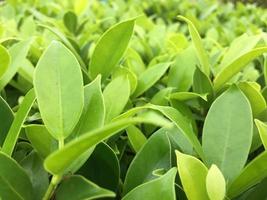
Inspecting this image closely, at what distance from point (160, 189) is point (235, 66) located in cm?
49

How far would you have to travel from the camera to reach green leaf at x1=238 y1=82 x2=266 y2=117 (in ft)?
3.44

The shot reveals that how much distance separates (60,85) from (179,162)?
0.25 meters

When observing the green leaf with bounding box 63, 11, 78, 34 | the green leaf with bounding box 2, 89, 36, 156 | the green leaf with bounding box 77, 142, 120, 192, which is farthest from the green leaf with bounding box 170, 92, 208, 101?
the green leaf with bounding box 63, 11, 78, 34

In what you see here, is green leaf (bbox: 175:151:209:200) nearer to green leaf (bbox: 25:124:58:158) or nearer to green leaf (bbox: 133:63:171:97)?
green leaf (bbox: 25:124:58:158)

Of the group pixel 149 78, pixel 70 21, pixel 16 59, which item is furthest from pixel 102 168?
pixel 70 21

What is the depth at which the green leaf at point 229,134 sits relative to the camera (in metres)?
0.85

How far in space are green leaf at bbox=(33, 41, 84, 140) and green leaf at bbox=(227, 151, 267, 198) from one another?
309 mm

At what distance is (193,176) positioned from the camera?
2.55 feet

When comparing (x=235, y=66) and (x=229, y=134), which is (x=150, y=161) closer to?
(x=229, y=134)

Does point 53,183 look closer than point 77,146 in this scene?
No

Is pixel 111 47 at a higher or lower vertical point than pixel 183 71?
higher

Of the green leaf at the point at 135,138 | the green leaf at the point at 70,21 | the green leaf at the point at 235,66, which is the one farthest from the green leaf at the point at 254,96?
the green leaf at the point at 70,21

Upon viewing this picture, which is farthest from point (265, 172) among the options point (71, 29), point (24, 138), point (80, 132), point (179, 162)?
point (71, 29)

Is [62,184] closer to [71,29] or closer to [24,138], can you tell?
[24,138]
